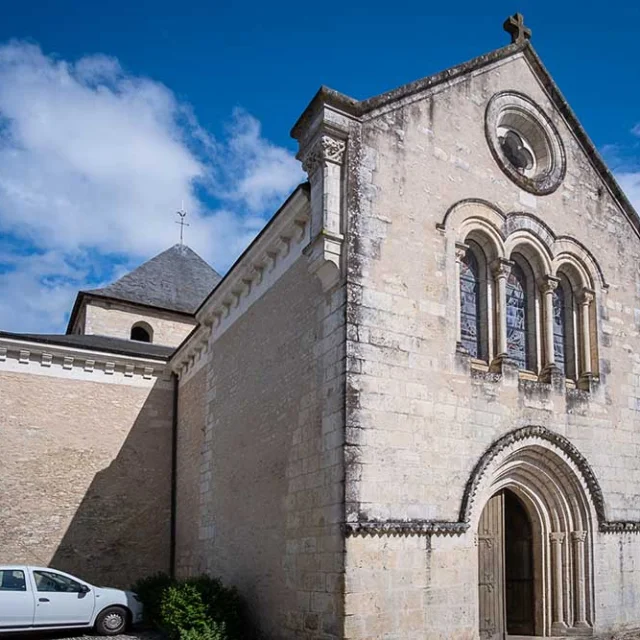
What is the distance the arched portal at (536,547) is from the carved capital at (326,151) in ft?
13.8

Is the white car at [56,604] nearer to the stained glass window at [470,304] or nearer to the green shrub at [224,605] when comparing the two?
the green shrub at [224,605]

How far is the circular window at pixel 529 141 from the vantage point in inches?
429

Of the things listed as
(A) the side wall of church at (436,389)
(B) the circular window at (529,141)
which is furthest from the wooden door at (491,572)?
(B) the circular window at (529,141)

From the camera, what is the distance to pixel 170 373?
16125 millimetres

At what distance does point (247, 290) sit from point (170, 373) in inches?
199

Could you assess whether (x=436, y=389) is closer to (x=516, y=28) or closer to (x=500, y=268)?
(x=500, y=268)

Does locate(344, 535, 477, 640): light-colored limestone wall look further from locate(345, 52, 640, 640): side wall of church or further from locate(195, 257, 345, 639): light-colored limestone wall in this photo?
locate(195, 257, 345, 639): light-colored limestone wall

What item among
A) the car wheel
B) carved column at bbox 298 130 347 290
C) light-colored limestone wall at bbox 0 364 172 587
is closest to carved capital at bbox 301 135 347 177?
carved column at bbox 298 130 347 290

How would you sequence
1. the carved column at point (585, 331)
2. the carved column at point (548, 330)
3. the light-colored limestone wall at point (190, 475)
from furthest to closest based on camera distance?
the light-colored limestone wall at point (190, 475), the carved column at point (585, 331), the carved column at point (548, 330)

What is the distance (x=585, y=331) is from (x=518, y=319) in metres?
1.26

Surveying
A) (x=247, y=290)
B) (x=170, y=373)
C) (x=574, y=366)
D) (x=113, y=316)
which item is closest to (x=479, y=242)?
(x=574, y=366)

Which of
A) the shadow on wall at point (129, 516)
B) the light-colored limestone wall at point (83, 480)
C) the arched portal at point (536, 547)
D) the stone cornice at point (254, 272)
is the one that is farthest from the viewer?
the shadow on wall at point (129, 516)

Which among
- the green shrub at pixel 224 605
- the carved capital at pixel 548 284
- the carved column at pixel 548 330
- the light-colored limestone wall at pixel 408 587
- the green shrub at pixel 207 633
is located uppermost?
the carved capital at pixel 548 284

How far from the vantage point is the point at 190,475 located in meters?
14.0
